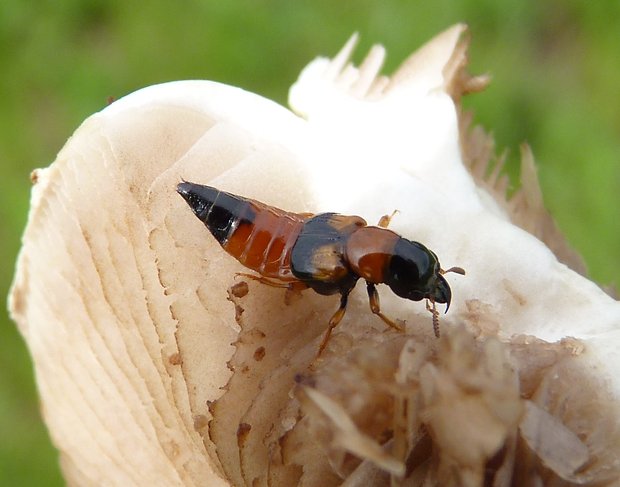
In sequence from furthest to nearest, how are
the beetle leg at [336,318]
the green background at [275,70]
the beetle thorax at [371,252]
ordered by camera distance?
1. the green background at [275,70]
2. the beetle thorax at [371,252]
3. the beetle leg at [336,318]

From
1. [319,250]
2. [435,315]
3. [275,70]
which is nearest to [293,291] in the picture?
[319,250]

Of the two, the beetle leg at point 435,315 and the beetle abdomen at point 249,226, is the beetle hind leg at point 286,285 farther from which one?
the beetle leg at point 435,315

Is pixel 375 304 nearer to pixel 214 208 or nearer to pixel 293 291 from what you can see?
pixel 293 291

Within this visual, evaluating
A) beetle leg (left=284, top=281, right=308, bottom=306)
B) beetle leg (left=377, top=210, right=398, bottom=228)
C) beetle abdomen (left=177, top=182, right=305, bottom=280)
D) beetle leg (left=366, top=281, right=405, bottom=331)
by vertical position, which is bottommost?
beetle leg (left=366, top=281, right=405, bottom=331)

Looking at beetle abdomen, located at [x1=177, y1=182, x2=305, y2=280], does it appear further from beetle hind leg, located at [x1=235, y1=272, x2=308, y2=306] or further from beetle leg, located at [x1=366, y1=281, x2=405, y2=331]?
beetle leg, located at [x1=366, y1=281, x2=405, y2=331]

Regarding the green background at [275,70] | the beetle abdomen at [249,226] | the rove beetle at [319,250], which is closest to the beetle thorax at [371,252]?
the rove beetle at [319,250]

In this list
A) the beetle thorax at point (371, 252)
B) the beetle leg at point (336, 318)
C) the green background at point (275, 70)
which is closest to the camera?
the beetle leg at point (336, 318)

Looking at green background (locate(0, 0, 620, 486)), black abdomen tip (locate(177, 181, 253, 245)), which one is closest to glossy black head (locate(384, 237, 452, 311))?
black abdomen tip (locate(177, 181, 253, 245))
